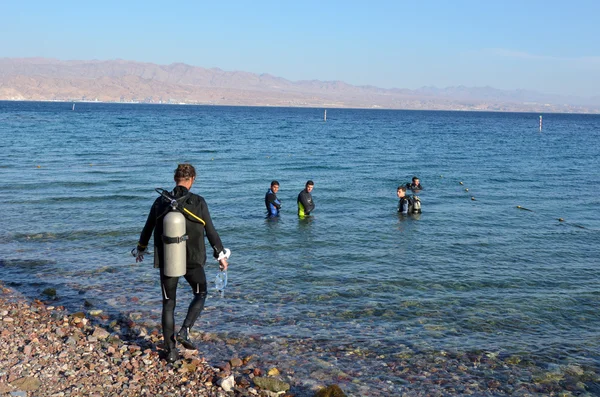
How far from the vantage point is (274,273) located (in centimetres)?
1323

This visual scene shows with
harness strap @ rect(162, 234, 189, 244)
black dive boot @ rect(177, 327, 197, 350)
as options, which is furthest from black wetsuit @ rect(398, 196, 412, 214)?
harness strap @ rect(162, 234, 189, 244)

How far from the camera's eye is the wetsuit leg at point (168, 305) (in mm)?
7648

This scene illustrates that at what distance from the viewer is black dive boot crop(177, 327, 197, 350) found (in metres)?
8.23

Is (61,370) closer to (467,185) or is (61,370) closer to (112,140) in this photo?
(467,185)

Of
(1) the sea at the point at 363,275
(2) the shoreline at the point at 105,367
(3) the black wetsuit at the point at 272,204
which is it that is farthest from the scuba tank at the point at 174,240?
(3) the black wetsuit at the point at 272,204

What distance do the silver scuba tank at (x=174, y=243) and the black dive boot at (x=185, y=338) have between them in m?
1.11

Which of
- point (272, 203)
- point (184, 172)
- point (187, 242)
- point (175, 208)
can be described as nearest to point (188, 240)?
point (187, 242)

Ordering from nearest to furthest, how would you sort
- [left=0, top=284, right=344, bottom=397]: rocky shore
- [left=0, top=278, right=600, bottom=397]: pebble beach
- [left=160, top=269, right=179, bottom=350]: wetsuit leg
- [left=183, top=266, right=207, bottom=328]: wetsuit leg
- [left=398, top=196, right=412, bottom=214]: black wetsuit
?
[left=0, top=284, right=344, bottom=397]: rocky shore < [left=0, top=278, right=600, bottom=397]: pebble beach < [left=160, top=269, right=179, bottom=350]: wetsuit leg < [left=183, top=266, right=207, bottom=328]: wetsuit leg < [left=398, top=196, right=412, bottom=214]: black wetsuit

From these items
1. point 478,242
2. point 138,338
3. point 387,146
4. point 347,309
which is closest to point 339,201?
point 478,242

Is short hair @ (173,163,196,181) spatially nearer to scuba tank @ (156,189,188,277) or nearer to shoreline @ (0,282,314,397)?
scuba tank @ (156,189,188,277)

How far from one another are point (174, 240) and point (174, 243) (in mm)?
42

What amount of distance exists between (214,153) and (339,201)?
22.1 m

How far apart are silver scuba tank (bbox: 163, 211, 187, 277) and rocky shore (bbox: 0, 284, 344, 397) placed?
52.0 inches

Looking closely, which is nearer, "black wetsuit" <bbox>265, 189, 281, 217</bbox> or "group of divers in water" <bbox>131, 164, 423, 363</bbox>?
"group of divers in water" <bbox>131, 164, 423, 363</bbox>
